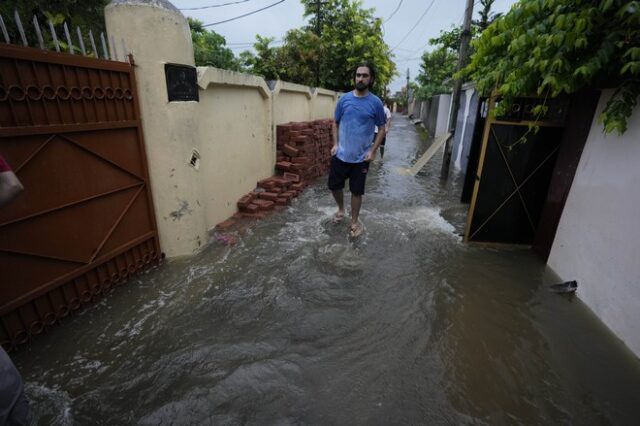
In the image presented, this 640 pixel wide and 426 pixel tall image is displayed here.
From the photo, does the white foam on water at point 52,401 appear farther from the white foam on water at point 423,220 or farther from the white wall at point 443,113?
the white wall at point 443,113

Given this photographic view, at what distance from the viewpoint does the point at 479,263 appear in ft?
12.8

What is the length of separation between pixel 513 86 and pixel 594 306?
7.04ft

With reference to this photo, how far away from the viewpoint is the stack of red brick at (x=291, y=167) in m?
5.40

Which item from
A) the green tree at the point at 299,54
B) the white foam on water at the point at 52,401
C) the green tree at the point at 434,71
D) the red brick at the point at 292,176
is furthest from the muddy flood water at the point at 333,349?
the green tree at the point at 434,71

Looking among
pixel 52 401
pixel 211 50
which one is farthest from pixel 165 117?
pixel 211 50

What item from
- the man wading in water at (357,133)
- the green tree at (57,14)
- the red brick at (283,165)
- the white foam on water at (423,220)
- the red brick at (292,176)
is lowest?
the white foam on water at (423,220)

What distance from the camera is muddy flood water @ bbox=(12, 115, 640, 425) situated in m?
2.01

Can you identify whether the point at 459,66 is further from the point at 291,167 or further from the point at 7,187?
the point at 7,187

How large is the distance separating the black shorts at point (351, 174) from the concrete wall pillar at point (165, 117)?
1.80 m

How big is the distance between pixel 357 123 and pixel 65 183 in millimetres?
3041

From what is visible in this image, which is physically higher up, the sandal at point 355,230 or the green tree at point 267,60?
the green tree at point 267,60

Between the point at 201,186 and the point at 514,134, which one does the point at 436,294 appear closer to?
the point at 514,134

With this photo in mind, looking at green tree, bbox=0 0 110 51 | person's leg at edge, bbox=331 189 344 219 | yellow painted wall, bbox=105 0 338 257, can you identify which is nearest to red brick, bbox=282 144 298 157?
yellow painted wall, bbox=105 0 338 257

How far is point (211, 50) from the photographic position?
1452cm
